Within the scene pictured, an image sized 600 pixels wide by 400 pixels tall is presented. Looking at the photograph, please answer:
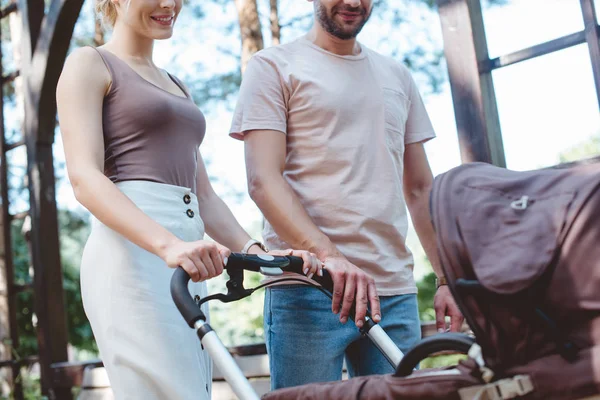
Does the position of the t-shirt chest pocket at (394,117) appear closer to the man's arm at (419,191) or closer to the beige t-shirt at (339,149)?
the beige t-shirt at (339,149)

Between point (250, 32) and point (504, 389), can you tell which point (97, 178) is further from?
point (250, 32)

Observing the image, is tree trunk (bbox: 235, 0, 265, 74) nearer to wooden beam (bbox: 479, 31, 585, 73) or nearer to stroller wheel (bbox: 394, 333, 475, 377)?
wooden beam (bbox: 479, 31, 585, 73)

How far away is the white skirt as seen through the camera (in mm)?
1630

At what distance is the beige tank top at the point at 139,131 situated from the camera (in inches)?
69.7

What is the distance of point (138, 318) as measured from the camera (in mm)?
1641

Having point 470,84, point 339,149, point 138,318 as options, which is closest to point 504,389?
point 138,318

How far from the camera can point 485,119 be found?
2846mm

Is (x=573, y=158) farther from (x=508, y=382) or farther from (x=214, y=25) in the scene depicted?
(x=214, y=25)

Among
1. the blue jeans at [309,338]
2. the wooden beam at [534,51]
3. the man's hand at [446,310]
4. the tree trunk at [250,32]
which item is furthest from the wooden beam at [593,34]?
the tree trunk at [250,32]

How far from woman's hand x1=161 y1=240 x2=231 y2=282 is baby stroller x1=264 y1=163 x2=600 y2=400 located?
291mm

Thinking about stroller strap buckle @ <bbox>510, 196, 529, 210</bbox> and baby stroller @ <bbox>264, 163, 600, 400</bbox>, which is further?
stroller strap buckle @ <bbox>510, 196, 529, 210</bbox>

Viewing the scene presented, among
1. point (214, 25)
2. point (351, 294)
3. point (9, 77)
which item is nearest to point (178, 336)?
point (351, 294)

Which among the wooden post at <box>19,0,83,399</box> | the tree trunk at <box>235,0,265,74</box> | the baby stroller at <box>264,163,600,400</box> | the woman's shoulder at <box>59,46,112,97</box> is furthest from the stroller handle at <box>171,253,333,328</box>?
the tree trunk at <box>235,0,265,74</box>

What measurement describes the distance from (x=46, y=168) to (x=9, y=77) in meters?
1.08
